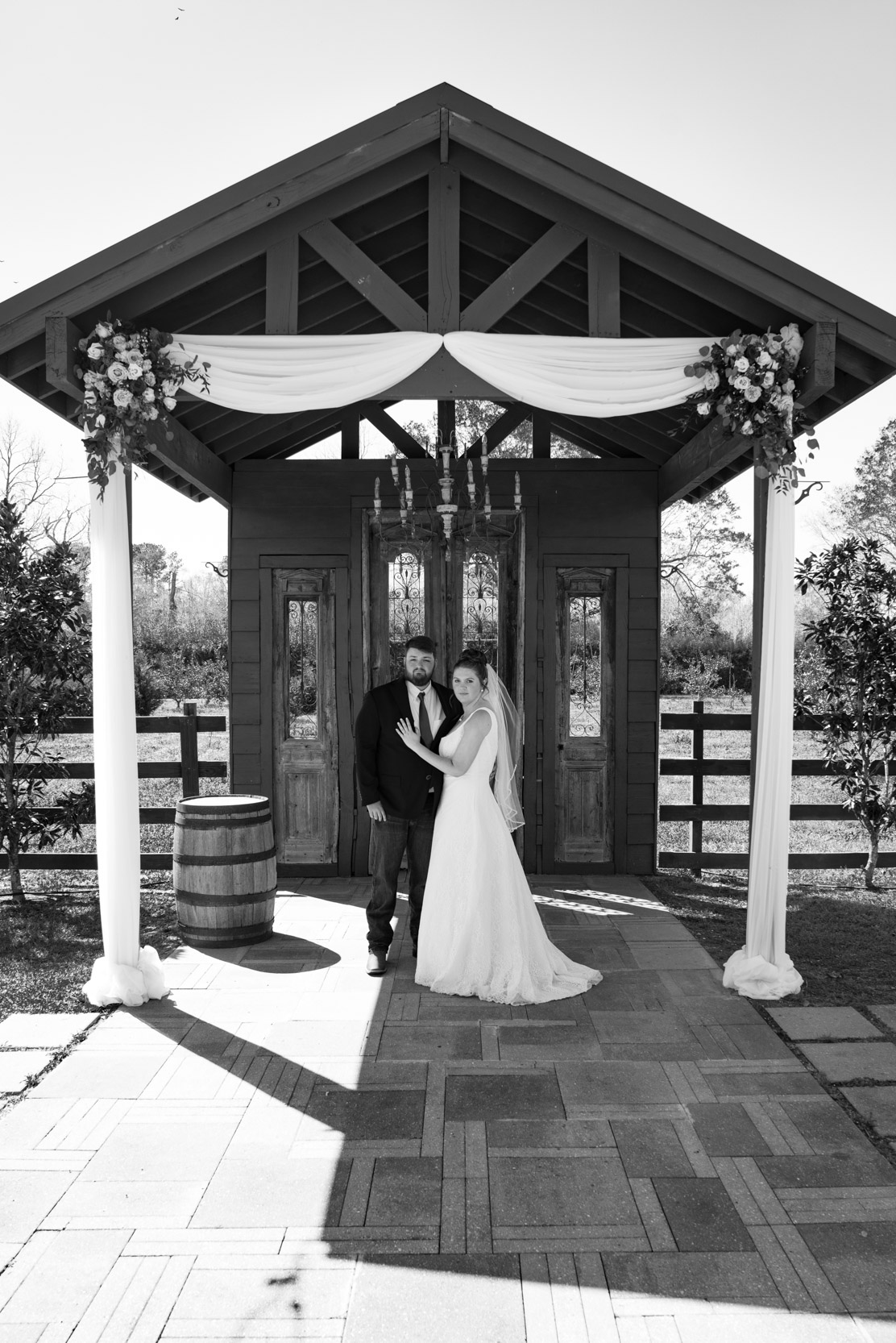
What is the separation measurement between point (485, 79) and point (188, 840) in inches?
343

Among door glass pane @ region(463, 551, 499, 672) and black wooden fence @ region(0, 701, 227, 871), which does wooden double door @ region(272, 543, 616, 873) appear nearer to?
door glass pane @ region(463, 551, 499, 672)

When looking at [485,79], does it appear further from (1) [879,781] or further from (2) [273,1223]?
(2) [273,1223]

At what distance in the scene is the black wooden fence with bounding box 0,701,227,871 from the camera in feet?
25.1

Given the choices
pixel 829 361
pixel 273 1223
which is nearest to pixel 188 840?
pixel 273 1223

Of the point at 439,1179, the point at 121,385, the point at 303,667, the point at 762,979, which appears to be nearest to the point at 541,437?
the point at 303,667

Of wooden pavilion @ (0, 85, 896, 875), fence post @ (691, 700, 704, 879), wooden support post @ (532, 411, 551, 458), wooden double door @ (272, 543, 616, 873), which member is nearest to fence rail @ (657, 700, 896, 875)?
fence post @ (691, 700, 704, 879)

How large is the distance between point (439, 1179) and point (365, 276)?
4171 millimetres

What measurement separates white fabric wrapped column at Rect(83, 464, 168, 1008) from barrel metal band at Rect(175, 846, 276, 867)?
871 millimetres

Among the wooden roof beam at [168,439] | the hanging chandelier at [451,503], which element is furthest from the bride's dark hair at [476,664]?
the hanging chandelier at [451,503]

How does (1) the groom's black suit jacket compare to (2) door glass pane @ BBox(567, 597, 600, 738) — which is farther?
(2) door glass pane @ BBox(567, 597, 600, 738)

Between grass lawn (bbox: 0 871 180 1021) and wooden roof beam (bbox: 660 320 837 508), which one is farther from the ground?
wooden roof beam (bbox: 660 320 837 508)

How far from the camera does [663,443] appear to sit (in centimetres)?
758

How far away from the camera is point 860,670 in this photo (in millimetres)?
7793

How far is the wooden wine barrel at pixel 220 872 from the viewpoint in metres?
5.93
